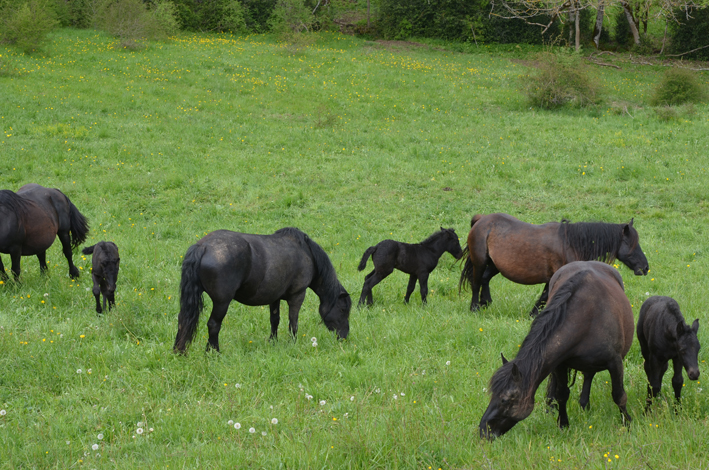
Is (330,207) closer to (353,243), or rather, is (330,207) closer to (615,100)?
(353,243)

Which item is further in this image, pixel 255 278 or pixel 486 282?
pixel 486 282

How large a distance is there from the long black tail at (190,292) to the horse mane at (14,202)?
13.8 ft

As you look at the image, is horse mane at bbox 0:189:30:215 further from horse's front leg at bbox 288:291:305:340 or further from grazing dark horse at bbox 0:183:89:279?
horse's front leg at bbox 288:291:305:340

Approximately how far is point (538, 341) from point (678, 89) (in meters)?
24.0

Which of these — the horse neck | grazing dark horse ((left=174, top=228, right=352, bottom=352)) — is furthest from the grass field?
the horse neck

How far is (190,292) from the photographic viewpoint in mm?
6043

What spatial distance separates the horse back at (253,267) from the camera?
6.11 m

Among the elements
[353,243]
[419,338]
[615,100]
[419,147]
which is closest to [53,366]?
[419,338]

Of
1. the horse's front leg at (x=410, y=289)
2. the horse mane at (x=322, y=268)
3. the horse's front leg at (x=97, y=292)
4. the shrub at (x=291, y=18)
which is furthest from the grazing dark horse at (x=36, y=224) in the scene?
the shrub at (x=291, y=18)

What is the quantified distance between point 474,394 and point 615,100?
2364 cm

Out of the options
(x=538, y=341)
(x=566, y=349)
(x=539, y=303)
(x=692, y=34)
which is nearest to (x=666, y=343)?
(x=566, y=349)

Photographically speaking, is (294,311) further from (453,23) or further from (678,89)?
→ (453,23)

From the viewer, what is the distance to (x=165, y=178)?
52.4 ft

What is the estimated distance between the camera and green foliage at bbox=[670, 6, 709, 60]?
3619 centimetres
